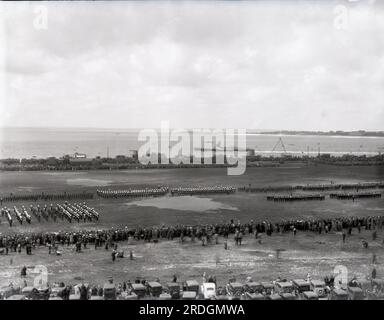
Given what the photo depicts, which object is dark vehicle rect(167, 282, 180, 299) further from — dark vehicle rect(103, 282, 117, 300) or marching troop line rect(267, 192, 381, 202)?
marching troop line rect(267, 192, 381, 202)

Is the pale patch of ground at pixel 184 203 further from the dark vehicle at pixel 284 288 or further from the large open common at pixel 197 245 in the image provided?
the dark vehicle at pixel 284 288

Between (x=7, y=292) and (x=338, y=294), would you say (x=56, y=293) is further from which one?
(x=338, y=294)

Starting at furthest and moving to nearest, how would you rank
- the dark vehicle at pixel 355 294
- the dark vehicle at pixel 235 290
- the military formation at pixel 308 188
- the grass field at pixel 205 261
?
the military formation at pixel 308 188
the grass field at pixel 205 261
the dark vehicle at pixel 235 290
the dark vehicle at pixel 355 294

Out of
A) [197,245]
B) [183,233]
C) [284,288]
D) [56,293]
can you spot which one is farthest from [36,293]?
[183,233]

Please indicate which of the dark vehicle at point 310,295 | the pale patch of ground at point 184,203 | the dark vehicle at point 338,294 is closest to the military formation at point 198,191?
the pale patch of ground at point 184,203

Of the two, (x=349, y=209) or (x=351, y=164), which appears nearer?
(x=349, y=209)
